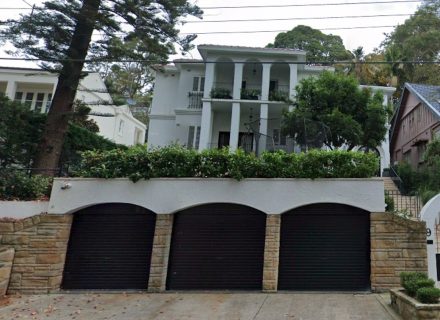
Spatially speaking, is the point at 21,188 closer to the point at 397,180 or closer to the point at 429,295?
the point at 429,295

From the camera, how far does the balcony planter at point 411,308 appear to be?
211 inches

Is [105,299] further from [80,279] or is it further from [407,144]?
[407,144]

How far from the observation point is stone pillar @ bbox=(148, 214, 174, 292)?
27.5 feet

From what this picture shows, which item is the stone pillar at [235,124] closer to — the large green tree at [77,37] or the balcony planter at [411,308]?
the large green tree at [77,37]

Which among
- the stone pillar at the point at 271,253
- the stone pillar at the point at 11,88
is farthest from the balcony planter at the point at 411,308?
the stone pillar at the point at 11,88

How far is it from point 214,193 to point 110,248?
9.76ft

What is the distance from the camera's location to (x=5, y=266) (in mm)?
8289

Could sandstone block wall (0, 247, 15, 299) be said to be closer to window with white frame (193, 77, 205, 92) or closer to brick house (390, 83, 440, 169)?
window with white frame (193, 77, 205, 92)

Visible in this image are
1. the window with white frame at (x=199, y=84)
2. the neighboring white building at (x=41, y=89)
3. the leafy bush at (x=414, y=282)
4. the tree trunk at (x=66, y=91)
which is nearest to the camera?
the leafy bush at (x=414, y=282)

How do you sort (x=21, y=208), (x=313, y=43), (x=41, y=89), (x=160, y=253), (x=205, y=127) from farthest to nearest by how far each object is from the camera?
(x=313, y=43) < (x=41, y=89) < (x=205, y=127) < (x=21, y=208) < (x=160, y=253)

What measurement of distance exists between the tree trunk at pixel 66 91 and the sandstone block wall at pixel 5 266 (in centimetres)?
386

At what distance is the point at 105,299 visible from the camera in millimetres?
7836

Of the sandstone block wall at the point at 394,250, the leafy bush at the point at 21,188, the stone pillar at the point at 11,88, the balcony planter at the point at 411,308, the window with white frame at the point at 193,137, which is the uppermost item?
the stone pillar at the point at 11,88

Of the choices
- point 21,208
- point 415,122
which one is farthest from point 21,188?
point 415,122
